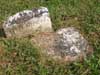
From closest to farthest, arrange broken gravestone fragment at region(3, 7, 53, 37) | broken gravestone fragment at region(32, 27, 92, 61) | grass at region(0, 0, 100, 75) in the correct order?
grass at region(0, 0, 100, 75)
broken gravestone fragment at region(32, 27, 92, 61)
broken gravestone fragment at region(3, 7, 53, 37)

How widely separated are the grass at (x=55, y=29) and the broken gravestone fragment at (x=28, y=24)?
20 cm

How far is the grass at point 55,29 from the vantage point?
193 inches

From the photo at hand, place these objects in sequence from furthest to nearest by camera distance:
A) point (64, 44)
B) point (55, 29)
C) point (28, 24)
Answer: point (55, 29)
point (28, 24)
point (64, 44)

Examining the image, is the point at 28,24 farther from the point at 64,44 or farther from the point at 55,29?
the point at 64,44

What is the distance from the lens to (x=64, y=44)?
5.19 meters

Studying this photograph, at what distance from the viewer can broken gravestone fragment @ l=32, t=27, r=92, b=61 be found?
5.09 m

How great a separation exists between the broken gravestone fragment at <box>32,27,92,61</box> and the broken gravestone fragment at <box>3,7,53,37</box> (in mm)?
155

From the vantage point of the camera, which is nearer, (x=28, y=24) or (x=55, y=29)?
(x=28, y=24)

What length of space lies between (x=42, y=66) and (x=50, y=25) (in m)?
0.99

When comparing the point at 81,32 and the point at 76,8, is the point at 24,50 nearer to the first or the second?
the point at 81,32

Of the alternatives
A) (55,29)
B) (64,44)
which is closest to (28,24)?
(55,29)

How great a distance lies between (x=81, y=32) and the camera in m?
5.63

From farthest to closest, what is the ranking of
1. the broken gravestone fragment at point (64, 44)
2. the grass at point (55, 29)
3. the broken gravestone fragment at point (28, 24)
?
1. the broken gravestone fragment at point (28, 24)
2. the broken gravestone fragment at point (64, 44)
3. the grass at point (55, 29)

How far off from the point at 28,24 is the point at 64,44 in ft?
2.67
